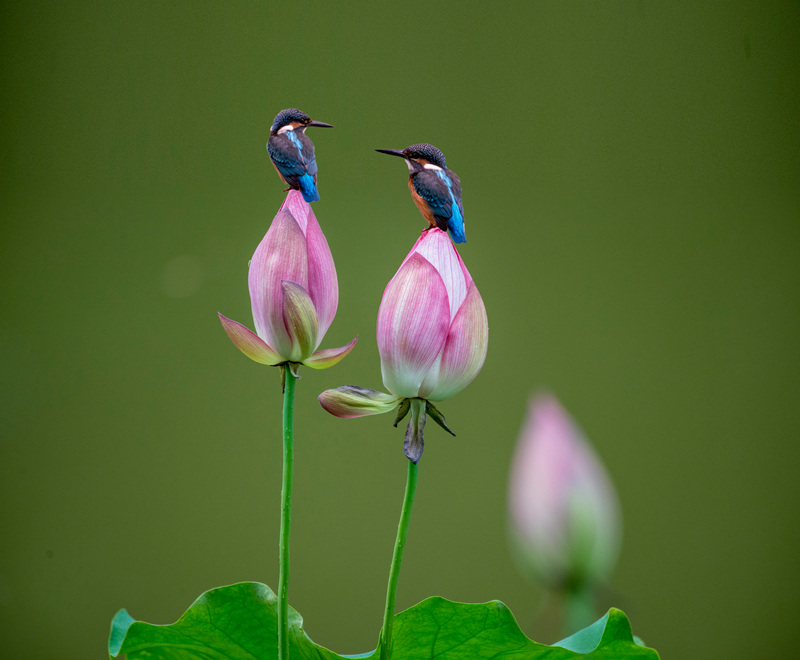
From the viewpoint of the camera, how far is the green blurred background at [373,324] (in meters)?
1.02

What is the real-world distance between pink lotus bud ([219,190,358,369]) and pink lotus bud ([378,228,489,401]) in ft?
0.06

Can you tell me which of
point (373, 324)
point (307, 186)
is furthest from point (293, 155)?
point (373, 324)

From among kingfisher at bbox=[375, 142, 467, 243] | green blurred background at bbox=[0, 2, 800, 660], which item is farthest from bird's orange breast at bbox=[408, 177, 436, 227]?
green blurred background at bbox=[0, 2, 800, 660]

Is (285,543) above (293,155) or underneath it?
underneath

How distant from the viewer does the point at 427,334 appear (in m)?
0.21

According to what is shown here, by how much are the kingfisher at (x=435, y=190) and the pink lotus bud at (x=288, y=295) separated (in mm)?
36

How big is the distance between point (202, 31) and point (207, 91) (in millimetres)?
83

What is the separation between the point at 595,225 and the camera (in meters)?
1.04

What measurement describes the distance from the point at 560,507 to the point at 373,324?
854mm

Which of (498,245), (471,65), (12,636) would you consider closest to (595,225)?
(498,245)

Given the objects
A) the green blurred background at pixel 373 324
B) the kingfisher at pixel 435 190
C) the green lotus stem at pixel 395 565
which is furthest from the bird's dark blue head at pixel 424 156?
the green blurred background at pixel 373 324

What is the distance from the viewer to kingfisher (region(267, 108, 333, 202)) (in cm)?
23

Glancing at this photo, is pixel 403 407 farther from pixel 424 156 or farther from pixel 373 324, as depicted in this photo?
pixel 373 324

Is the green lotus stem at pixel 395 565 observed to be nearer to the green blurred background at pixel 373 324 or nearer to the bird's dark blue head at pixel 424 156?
the bird's dark blue head at pixel 424 156
